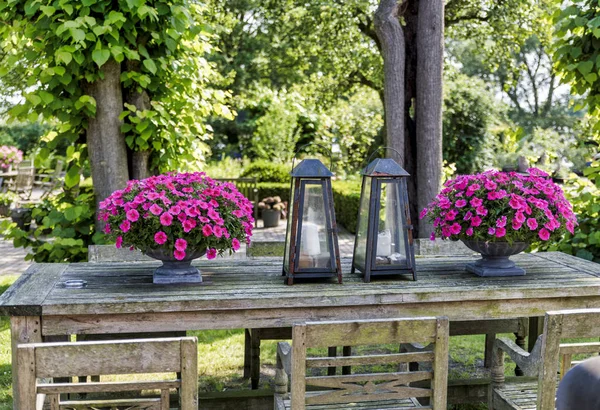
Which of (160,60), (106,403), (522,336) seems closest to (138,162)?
(160,60)

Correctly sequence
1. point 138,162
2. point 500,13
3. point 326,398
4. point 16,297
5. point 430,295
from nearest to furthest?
point 326,398, point 16,297, point 430,295, point 138,162, point 500,13

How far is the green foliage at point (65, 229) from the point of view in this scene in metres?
5.32

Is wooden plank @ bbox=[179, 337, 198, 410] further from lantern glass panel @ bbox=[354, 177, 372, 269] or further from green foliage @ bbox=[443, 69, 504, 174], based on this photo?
green foliage @ bbox=[443, 69, 504, 174]

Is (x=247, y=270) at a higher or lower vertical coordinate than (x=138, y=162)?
lower

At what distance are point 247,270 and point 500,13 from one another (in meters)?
7.84

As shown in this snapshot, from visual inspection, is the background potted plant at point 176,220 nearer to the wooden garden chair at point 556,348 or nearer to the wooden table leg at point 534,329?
the wooden garden chair at point 556,348

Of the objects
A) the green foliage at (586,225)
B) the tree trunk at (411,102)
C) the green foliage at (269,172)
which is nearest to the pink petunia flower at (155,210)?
the tree trunk at (411,102)

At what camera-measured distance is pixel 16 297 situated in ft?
8.98

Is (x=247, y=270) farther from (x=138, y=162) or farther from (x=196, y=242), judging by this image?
(x=138, y=162)

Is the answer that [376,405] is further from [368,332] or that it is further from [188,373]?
[188,373]

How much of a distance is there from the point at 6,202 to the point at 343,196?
19.3ft

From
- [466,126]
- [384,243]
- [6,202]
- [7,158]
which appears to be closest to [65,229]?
[384,243]

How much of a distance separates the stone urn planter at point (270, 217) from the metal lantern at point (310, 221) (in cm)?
899

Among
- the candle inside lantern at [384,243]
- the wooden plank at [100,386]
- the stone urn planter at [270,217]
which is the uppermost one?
the candle inside lantern at [384,243]
